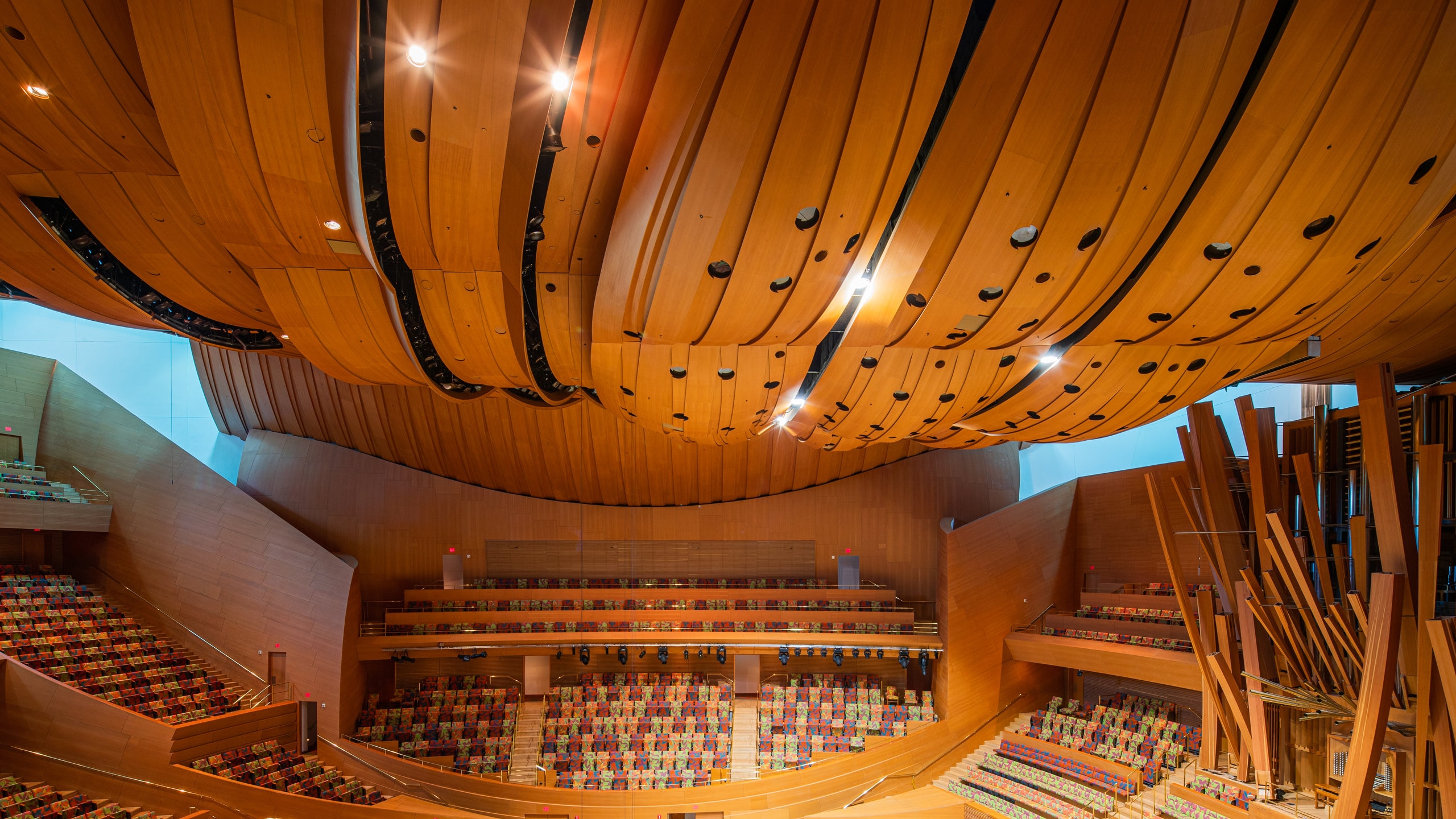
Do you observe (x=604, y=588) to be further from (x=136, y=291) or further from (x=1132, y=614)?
(x=136, y=291)

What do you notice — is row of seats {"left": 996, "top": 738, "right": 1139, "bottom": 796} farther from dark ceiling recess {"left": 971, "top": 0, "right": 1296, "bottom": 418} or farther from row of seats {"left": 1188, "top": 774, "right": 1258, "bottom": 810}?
dark ceiling recess {"left": 971, "top": 0, "right": 1296, "bottom": 418}

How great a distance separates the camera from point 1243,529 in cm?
1220

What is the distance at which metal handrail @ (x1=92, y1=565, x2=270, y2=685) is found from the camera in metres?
16.0

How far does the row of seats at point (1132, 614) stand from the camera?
51.2 feet

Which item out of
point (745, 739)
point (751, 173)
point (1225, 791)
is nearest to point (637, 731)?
point (745, 739)

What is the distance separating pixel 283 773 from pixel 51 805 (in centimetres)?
313

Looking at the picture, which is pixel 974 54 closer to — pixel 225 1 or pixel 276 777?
pixel 225 1

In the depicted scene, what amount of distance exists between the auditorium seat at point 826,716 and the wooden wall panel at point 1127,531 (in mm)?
5082

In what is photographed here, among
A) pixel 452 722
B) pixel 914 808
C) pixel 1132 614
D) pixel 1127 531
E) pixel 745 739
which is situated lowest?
pixel 914 808

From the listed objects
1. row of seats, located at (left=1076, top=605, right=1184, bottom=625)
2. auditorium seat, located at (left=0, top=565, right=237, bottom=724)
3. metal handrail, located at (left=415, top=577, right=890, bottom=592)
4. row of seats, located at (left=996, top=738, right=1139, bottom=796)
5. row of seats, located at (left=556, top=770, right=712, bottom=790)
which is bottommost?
row of seats, located at (left=556, top=770, right=712, bottom=790)

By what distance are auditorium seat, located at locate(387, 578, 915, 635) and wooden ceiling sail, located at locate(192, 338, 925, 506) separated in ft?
7.36

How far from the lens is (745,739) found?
54.5 feet

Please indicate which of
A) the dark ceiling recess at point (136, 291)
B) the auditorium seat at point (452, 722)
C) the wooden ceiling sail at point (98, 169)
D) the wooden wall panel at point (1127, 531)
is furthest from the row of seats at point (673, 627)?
the wooden ceiling sail at point (98, 169)

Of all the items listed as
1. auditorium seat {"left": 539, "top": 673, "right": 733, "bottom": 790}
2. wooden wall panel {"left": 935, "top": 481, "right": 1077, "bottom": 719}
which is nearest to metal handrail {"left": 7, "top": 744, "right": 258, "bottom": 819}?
auditorium seat {"left": 539, "top": 673, "right": 733, "bottom": 790}
